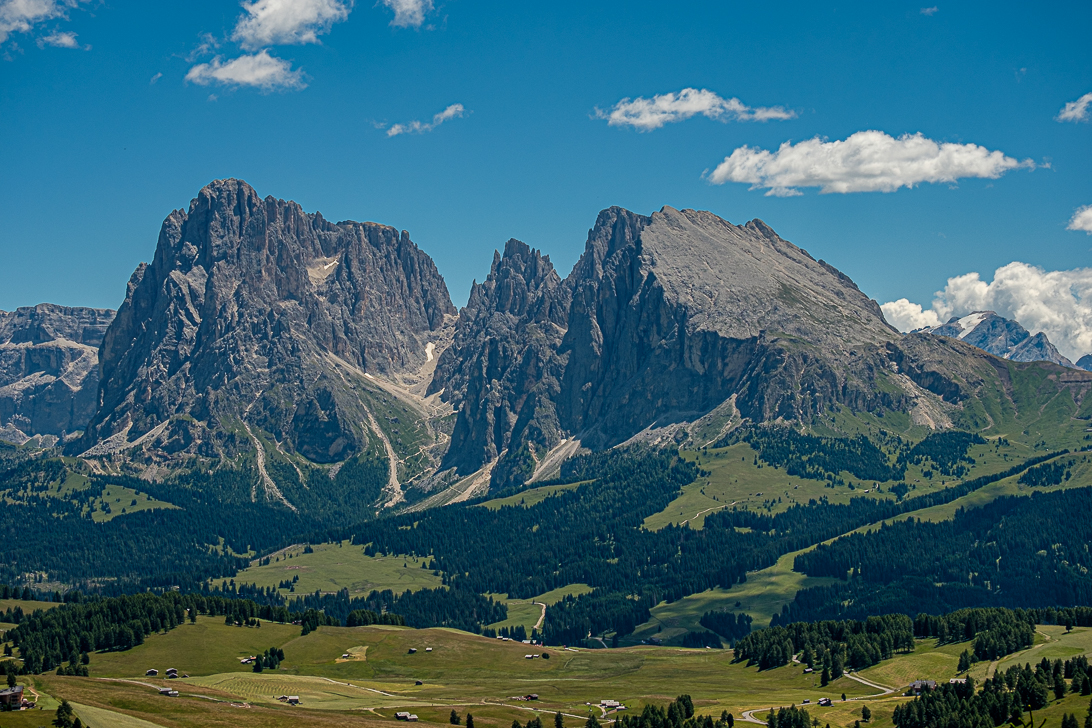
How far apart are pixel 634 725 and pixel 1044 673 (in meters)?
67.7

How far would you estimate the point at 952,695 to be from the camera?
194 meters

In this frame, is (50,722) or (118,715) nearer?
(50,722)

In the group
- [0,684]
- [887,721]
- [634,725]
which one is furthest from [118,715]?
[887,721]

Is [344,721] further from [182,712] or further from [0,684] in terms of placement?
[0,684]

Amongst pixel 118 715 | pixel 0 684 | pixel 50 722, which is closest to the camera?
pixel 50 722

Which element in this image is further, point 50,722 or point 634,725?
point 634,725

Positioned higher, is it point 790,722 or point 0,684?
point 0,684

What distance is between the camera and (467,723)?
654 ft

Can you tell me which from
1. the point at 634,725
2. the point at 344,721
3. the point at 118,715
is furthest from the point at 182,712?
the point at 634,725

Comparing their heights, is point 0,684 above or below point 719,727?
above

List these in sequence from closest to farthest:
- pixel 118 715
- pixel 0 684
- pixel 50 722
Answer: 1. pixel 50 722
2. pixel 118 715
3. pixel 0 684

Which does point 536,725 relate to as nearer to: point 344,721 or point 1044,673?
point 344,721

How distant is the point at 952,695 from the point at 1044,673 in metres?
16.2

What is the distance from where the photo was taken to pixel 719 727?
199 m
